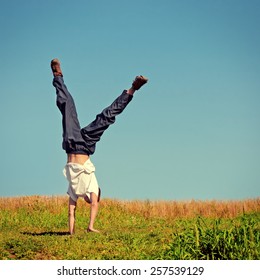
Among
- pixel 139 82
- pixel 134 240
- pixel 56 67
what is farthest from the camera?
pixel 56 67

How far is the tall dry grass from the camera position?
11.4 metres

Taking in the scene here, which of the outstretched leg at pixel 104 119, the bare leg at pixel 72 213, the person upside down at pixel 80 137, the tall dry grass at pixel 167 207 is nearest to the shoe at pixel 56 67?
the person upside down at pixel 80 137

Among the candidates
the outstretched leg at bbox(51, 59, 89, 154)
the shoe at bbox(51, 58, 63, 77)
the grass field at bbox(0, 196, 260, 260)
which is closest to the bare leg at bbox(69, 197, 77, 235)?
the grass field at bbox(0, 196, 260, 260)

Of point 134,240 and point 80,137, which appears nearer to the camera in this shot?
point 134,240

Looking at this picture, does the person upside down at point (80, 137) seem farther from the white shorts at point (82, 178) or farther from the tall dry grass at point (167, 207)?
the tall dry grass at point (167, 207)

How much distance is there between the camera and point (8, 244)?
22.3ft

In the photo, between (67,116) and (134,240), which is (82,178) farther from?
(134,240)

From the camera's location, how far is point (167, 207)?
1180 cm

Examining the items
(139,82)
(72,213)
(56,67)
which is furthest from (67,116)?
(72,213)

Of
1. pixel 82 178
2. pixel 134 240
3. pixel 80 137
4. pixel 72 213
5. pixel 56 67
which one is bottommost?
pixel 134 240

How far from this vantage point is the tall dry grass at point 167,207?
11.4 m

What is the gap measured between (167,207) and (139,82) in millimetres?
5190
